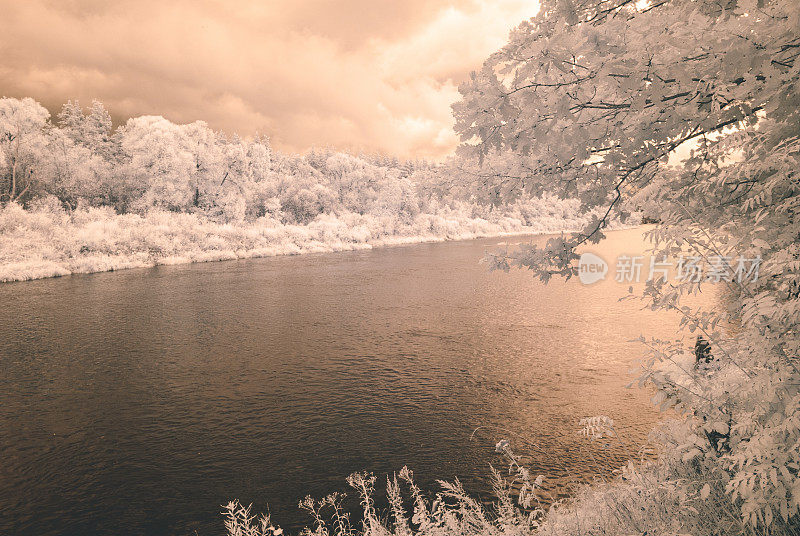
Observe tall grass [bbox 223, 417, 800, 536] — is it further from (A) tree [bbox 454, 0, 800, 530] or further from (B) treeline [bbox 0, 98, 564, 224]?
(B) treeline [bbox 0, 98, 564, 224]

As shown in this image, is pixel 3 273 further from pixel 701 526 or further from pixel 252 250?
pixel 701 526

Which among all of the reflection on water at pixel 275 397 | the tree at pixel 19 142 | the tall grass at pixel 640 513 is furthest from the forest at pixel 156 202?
the tall grass at pixel 640 513

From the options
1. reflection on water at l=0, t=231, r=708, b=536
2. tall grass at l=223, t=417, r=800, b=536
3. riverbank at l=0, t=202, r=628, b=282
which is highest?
riverbank at l=0, t=202, r=628, b=282

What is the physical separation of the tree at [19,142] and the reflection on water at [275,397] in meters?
31.4

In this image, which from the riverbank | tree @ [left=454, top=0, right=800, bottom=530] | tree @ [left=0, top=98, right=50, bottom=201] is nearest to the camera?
tree @ [left=454, top=0, right=800, bottom=530]

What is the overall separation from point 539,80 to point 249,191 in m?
73.6

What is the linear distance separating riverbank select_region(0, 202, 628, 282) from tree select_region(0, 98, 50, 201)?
4.42 m

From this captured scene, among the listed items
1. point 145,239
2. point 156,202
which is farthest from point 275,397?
point 156,202

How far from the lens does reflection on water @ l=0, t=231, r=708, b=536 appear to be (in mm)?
8688

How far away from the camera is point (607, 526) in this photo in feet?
16.2

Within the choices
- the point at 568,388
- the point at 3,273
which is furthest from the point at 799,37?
the point at 3,273

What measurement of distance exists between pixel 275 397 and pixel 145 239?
40.8 metres

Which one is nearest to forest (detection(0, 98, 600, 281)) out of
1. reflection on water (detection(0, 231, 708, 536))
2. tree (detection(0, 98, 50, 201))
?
tree (detection(0, 98, 50, 201))

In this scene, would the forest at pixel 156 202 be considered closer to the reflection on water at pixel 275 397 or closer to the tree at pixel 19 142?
the tree at pixel 19 142
